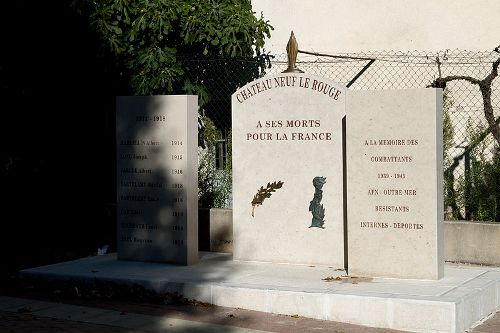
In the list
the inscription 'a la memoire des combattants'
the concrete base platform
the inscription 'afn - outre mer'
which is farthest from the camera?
the inscription 'afn - outre mer'

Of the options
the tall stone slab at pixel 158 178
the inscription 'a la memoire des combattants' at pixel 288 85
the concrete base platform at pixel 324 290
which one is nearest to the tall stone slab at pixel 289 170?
the inscription 'a la memoire des combattants' at pixel 288 85

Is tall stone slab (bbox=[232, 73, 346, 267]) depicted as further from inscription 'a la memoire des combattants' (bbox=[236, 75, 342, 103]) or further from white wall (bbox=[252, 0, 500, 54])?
white wall (bbox=[252, 0, 500, 54])

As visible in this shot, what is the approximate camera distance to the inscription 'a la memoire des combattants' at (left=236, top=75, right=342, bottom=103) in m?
10.6

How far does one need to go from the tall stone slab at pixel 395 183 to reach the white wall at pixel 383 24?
4.82 m

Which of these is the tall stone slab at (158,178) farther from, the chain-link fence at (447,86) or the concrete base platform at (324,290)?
the chain-link fence at (447,86)

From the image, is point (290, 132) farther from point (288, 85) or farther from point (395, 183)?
point (395, 183)

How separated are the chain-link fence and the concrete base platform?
4.53ft

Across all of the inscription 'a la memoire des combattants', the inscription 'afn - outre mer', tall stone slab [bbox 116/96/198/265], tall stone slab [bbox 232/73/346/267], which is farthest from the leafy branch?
the inscription 'a la memoire des combattants'

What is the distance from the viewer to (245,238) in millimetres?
11109

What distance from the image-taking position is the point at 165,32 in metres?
13.5

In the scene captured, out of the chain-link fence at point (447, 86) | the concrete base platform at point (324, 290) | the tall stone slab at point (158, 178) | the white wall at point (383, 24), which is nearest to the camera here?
the concrete base platform at point (324, 290)

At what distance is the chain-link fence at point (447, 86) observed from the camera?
11969 mm

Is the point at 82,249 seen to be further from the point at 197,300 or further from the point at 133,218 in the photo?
the point at 197,300

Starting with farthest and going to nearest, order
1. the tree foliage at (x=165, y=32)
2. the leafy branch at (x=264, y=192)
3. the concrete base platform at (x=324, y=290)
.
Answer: the tree foliage at (x=165, y=32)
the leafy branch at (x=264, y=192)
the concrete base platform at (x=324, y=290)
